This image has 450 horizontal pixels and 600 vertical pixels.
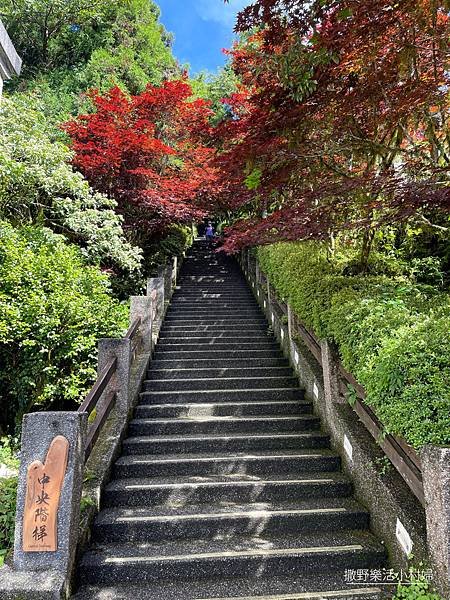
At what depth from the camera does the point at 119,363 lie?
4.86 metres

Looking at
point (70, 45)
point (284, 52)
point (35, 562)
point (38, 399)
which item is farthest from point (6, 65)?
point (70, 45)

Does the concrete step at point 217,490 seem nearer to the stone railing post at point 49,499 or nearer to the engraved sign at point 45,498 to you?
the stone railing post at point 49,499

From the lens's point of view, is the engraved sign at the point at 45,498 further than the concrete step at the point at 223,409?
No

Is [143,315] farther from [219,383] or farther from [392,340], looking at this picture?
[392,340]

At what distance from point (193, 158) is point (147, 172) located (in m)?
3.22

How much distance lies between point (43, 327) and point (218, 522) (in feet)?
14.3

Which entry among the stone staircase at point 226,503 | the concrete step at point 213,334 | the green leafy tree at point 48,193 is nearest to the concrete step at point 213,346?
the concrete step at point 213,334

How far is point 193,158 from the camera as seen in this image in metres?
12.2

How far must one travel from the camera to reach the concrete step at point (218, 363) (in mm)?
6555

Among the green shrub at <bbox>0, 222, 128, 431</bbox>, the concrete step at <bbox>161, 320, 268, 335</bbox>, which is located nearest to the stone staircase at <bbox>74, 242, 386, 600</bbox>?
the green shrub at <bbox>0, 222, 128, 431</bbox>

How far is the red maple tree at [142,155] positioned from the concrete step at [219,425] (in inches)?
224

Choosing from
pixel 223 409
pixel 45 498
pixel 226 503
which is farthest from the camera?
pixel 223 409

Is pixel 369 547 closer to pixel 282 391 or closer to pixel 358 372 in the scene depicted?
pixel 358 372

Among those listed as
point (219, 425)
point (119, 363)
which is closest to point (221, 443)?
point (219, 425)
